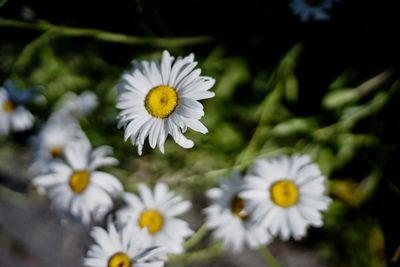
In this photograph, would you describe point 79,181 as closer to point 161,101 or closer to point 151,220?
point 151,220

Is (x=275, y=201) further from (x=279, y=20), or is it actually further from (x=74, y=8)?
(x=74, y=8)

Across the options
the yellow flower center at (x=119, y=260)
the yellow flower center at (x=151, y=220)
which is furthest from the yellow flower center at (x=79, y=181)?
the yellow flower center at (x=119, y=260)

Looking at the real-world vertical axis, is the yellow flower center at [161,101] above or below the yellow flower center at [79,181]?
below

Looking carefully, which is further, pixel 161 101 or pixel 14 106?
pixel 14 106

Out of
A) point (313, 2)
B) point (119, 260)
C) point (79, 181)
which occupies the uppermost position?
point (313, 2)

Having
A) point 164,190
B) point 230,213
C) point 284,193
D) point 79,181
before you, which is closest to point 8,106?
point 79,181

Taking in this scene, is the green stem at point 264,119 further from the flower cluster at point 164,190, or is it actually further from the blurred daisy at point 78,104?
the blurred daisy at point 78,104

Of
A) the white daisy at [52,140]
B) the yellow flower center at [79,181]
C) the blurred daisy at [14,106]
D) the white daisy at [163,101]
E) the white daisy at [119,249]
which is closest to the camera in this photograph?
the white daisy at [163,101]

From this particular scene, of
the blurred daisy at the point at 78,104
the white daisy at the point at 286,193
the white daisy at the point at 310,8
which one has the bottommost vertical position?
the white daisy at the point at 286,193
